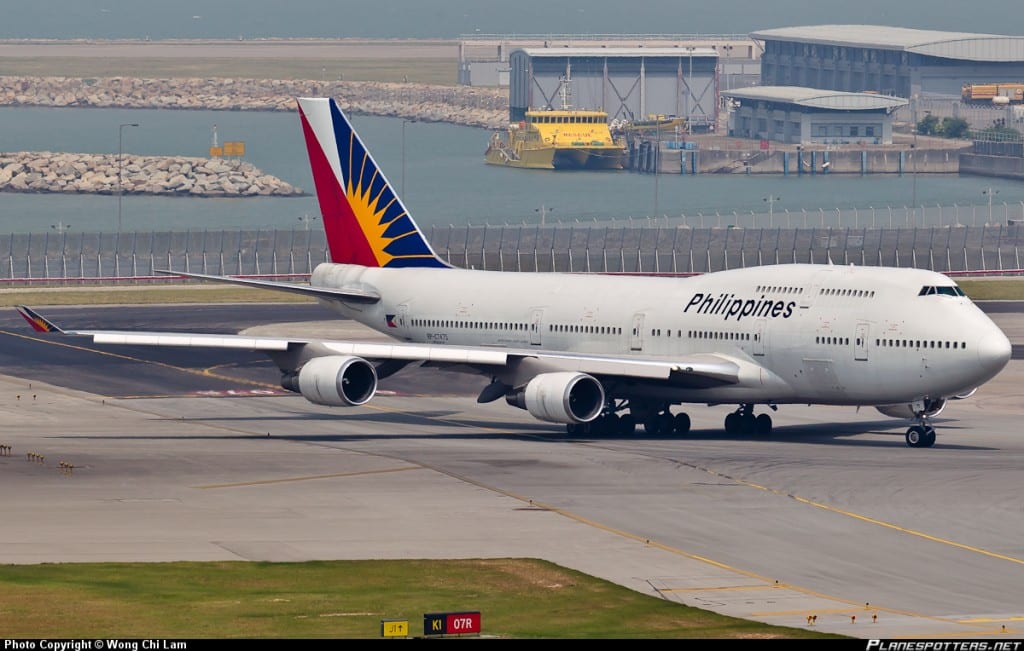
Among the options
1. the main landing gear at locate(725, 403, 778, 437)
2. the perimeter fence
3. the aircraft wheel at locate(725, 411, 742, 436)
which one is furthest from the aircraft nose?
the perimeter fence

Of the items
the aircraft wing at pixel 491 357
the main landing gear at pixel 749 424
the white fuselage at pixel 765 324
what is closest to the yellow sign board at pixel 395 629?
the aircraft wing at pixel 491 357

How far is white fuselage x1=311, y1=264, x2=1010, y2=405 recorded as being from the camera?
199ft

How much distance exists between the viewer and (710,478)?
5516 centimetres

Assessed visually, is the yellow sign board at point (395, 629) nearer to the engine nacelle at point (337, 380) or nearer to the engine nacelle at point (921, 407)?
the engine nacelle at point (337, 380)

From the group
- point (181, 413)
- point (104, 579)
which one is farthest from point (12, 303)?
point (104, 579)

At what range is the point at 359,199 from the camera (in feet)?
251

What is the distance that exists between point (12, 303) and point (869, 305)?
6708cm

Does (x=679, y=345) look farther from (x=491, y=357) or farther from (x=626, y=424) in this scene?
(x=491, y=357)

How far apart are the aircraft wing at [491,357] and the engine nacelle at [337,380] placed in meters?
0.72

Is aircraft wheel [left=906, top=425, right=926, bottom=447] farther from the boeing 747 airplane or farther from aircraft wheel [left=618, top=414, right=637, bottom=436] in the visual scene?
aircraft wheel [left=618, top=414, right=637, bottom=436]

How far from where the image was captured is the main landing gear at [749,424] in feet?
219

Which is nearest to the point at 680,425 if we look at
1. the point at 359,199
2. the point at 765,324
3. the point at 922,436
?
the point at 765,324

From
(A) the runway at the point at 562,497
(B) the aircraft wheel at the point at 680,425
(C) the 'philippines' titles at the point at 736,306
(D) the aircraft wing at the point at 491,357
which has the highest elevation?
(C) the 'philippines' titles at the point at 736,306

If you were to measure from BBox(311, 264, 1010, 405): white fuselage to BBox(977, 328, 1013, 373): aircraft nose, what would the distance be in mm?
44
